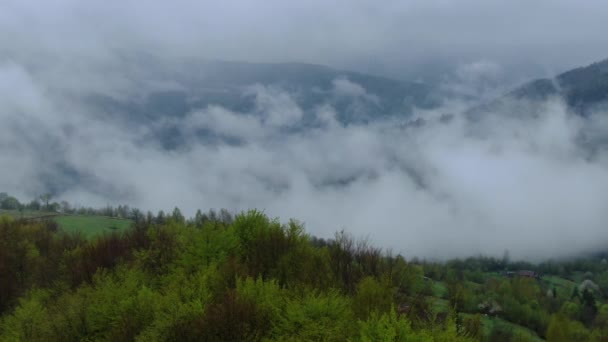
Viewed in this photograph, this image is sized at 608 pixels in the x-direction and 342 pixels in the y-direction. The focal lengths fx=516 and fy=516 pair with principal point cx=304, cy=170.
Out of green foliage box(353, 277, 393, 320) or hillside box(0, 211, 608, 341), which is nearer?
hillside box(0, 211, 608, 341)

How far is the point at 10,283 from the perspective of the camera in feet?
232

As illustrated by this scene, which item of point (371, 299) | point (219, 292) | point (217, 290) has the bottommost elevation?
point (371, 299)

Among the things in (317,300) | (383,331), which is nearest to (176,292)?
(317,300)

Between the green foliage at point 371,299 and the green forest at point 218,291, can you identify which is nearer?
the green forest at point 218,291

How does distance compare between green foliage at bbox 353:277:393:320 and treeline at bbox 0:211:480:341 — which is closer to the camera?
treeline at bbox 0:211:480:341

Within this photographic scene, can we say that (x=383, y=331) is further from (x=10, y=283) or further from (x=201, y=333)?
(x=10, y=283)

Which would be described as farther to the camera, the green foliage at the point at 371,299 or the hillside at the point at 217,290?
the green foliage at the point at 371,299

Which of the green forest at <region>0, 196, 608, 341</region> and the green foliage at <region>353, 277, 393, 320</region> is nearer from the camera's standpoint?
the green forest at <region>0, 196, 608, 341</region>

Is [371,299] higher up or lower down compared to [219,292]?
lower down

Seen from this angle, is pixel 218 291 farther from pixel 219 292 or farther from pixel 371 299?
pixel 371 299

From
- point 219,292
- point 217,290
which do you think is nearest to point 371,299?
point 219,292

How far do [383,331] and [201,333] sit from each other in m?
14.8

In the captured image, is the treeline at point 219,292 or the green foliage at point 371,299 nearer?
the treeline at point 219,292

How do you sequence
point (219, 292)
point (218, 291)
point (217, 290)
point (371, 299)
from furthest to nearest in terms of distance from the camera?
point (217, 290) → point (218, 291) → point (219, 292) → point (371, 299)
